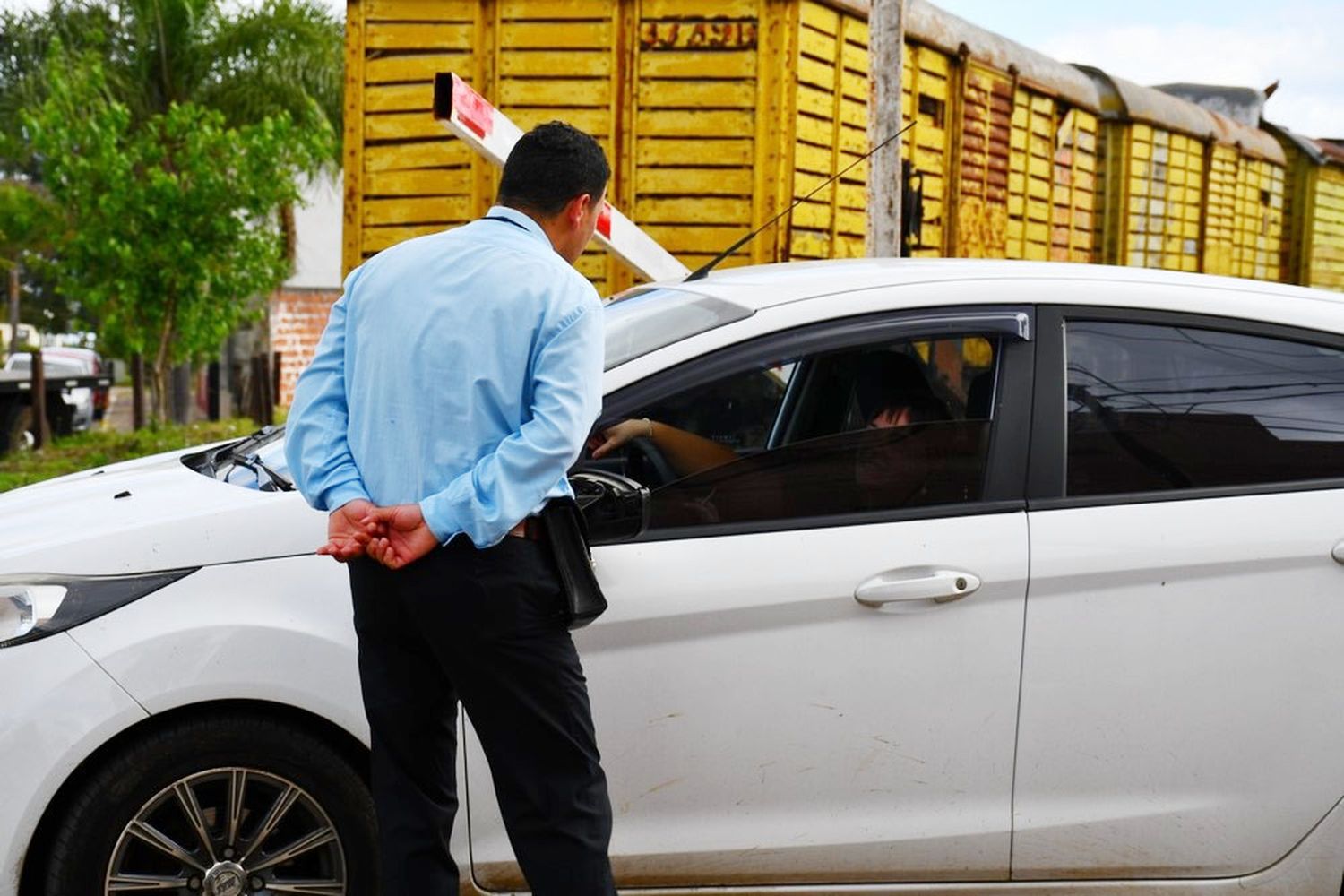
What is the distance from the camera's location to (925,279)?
131 inches

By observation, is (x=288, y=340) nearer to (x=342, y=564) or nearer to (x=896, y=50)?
(x=896, y=50)

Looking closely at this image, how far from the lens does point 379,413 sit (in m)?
2.65

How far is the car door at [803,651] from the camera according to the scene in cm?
304

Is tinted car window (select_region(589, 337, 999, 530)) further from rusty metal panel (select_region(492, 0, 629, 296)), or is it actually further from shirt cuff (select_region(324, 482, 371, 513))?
rusty metal panel (select_region(492, 0, 629, 296))

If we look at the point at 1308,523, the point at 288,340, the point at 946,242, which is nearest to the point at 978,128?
the point at 946,242

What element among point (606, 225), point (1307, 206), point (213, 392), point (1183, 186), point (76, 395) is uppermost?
point (1307, 206)

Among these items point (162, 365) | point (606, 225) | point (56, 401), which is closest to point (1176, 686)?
point (606, 225)

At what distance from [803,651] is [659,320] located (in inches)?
30.5

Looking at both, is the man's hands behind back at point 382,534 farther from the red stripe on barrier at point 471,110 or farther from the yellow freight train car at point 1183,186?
the yellow freight train car at point 1183,186

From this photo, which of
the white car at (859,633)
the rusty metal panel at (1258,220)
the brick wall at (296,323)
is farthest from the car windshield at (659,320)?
the brick wall at (296,323)

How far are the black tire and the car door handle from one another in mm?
1039

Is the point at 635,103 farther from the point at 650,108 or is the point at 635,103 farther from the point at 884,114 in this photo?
the point at 884,114

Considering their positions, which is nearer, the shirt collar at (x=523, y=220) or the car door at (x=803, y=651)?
the shirt collar at (x=523, y=220)

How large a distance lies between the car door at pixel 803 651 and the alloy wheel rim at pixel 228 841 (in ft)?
1.03
